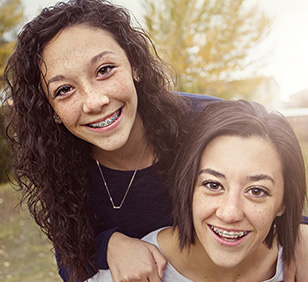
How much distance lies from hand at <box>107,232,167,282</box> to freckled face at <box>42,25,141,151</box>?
18.0 inches

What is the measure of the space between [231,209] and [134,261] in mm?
536

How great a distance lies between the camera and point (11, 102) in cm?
233

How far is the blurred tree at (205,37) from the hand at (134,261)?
264 inches

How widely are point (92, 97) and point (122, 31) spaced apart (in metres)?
0.40

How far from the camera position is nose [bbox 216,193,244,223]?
168 cm

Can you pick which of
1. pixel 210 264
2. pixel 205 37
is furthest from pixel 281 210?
pixel 205 37

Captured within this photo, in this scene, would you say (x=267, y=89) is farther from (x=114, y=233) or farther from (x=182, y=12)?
(x=114, y=233)

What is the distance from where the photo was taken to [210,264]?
1989 millimetres

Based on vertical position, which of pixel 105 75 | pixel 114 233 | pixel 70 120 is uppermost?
pixel 105 75

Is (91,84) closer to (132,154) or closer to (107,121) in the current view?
(107,121)

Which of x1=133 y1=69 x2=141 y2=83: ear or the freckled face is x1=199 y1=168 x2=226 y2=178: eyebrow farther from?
x1=133 y1=69 x2=141 y2=83: ear

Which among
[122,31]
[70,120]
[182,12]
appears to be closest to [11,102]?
[70,120]

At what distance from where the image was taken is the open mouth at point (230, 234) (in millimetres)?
1731

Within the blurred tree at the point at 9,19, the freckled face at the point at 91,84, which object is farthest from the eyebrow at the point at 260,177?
the blurred tree at the point at 9,19
